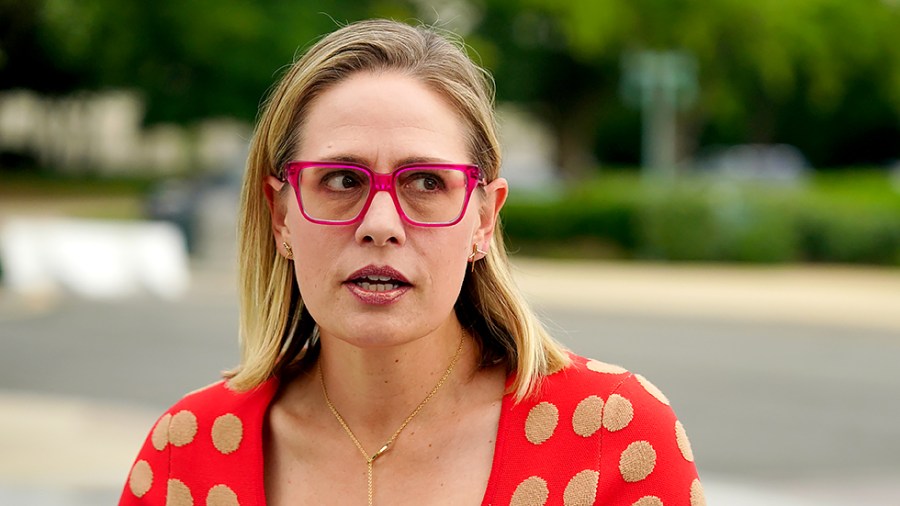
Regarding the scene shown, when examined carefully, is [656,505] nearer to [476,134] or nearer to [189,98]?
[476,134]

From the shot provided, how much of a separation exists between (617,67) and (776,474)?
2081 centimetres

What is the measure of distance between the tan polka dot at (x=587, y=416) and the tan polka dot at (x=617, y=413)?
0.5 inches

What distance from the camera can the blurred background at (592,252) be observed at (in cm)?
806

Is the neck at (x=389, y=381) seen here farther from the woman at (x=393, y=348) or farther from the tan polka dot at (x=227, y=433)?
the tan polka dot at (x=227, y=433)

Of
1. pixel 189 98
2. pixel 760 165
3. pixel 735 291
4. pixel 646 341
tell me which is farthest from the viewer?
pixel 760 165

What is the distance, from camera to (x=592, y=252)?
70.3ft

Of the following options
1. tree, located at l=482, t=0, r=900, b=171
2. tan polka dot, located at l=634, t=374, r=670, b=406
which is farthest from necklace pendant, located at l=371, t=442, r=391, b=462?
tree, located at l=482, t=0, r=900, b=171

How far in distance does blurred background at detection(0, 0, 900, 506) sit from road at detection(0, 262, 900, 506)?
0.03 meters

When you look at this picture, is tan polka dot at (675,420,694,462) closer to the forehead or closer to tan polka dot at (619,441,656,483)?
tan polka dot at (619,441,656,483)

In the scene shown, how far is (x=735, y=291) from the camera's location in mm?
16406

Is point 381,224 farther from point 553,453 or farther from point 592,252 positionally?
point 592,252

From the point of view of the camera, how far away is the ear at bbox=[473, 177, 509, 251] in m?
2.10

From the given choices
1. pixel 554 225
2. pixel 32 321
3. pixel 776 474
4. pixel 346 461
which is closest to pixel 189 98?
pixel 554 225

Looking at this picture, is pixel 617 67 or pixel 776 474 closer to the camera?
pixel 776 474
